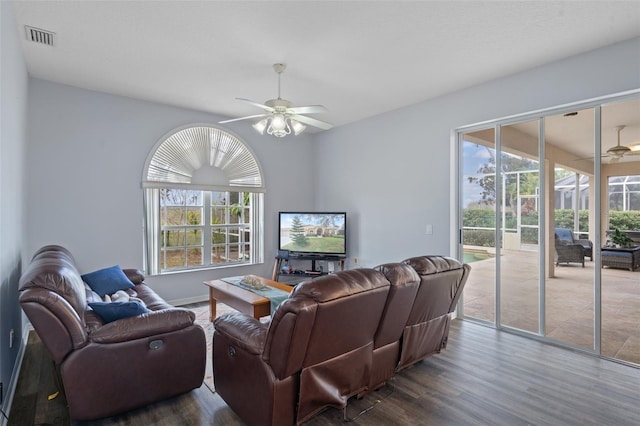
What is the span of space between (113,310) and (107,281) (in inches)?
59.3

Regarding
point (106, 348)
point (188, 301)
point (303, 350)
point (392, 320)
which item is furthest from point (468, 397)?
point (188, 301)

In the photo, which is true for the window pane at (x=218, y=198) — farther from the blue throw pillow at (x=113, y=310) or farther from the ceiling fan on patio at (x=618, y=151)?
the ceiling fan on patio at (x=618, y=151)

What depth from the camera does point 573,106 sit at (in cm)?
332

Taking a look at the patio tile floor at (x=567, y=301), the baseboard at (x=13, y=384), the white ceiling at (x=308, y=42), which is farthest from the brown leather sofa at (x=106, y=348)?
the patio tile floor at (x=567, y=301)

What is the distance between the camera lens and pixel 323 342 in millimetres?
1934

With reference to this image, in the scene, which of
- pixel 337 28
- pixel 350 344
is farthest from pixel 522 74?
pixel 350 344

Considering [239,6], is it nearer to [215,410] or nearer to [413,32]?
[413,32]

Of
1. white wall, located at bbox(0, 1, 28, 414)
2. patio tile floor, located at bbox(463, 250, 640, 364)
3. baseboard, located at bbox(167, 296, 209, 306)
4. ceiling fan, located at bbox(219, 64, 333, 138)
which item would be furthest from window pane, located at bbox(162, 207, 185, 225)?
patio tile floor, located at bbox(463, 250, 640, 364)

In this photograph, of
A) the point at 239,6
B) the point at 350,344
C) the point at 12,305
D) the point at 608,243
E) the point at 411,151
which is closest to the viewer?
the point at 350,344

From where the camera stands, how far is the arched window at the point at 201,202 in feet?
15.4

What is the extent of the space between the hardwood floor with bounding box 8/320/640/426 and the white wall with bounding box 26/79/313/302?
146 centimetres

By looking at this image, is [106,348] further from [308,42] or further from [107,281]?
[308,42]

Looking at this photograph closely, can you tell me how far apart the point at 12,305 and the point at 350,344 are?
2731mm

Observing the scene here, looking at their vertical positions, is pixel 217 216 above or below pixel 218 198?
below
